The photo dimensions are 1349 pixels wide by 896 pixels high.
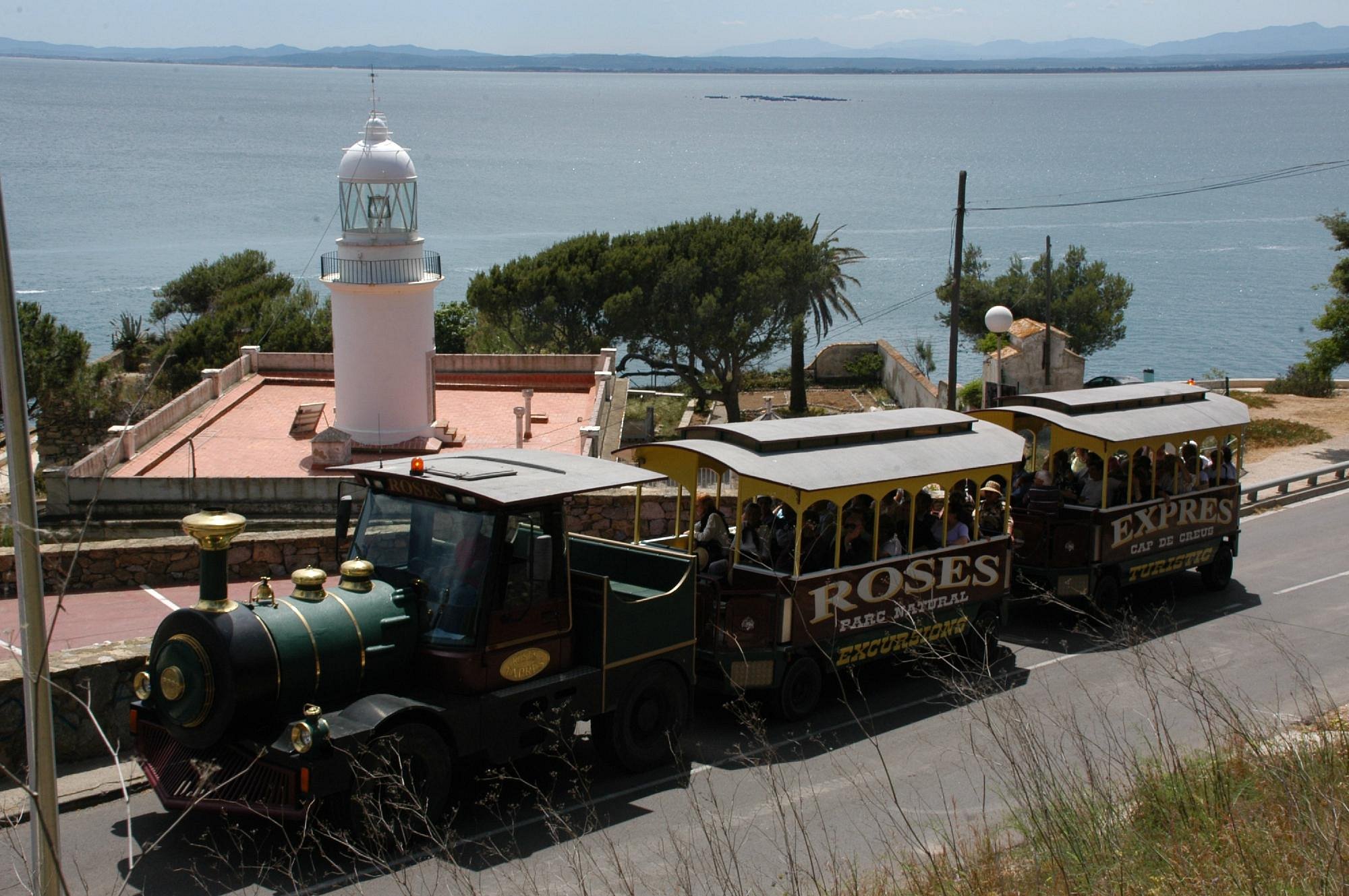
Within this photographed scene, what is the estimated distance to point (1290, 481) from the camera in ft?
73.8

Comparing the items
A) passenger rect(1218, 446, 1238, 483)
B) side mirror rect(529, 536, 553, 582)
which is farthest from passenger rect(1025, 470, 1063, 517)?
side mirror rect(529, 536, 553, 582)

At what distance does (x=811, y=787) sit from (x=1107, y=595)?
6.66 meters

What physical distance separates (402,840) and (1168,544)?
1064cm

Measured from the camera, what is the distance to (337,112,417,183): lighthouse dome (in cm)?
2689

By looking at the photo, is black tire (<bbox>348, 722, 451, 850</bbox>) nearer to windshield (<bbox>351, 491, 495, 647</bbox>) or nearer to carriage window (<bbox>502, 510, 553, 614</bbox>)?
windshield (<bbox>351, 491, 495, 647</bbox>)

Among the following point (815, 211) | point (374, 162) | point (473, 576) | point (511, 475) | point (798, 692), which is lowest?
point (798, 692)

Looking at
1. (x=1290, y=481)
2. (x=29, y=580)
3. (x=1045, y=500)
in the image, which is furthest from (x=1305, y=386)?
(x=29, y=580)

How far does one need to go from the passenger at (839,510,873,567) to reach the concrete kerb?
239 inches

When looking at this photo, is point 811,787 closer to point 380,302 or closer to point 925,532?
point 925,532

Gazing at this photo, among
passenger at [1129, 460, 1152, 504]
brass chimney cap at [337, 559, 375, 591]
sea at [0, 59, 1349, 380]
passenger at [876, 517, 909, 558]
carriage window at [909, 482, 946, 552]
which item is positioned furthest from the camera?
sea at [0, 59, 1349, 380]

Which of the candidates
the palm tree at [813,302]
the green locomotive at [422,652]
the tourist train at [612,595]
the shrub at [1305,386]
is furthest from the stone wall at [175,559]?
the palm tree at [813,302]

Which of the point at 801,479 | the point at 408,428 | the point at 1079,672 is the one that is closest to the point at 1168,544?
the point at 1079,672

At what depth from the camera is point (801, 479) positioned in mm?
11688

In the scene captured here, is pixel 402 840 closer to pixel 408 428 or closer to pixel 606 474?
pixel 606 474
